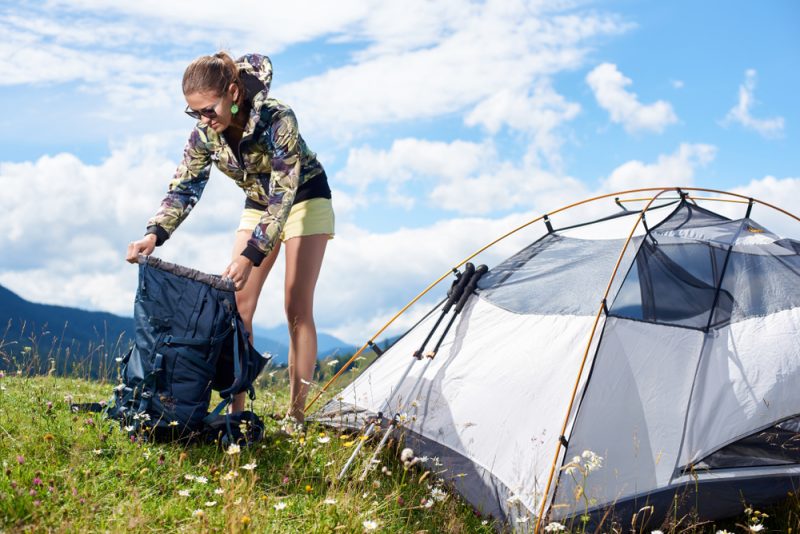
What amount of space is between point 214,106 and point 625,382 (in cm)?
360

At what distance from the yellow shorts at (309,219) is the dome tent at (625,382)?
1.38 m

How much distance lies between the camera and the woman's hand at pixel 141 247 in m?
5.72

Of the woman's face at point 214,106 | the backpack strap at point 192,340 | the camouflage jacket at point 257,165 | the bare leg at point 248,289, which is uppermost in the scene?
the woman's face at point 214,106

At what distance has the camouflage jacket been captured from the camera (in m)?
5.75

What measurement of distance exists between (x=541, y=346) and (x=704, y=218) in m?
1.99

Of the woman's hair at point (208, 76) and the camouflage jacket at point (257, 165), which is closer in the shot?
the woman's hair at point (208, 76)

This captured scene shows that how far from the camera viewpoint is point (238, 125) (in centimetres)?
598

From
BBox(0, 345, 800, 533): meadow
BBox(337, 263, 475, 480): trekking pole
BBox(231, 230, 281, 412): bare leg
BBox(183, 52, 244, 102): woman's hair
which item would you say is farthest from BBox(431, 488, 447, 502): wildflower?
BBox(183, 52, 244, 102): woman's hair

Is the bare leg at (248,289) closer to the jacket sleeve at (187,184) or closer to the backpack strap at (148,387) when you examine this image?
the jacket sleeve at (187,184)

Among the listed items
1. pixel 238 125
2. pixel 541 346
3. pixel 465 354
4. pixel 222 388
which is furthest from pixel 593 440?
pixel 238 125

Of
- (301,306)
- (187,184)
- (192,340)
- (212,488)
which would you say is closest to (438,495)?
(212,488)

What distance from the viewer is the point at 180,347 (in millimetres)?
5426

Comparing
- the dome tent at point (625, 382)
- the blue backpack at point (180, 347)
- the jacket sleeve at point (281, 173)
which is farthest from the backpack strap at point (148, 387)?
the dome tent at point (625, 382)

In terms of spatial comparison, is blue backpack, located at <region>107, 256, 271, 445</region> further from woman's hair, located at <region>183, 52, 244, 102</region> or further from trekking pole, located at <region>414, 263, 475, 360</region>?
trekking pole, located at <region>414, 263, 475, 360</region>
